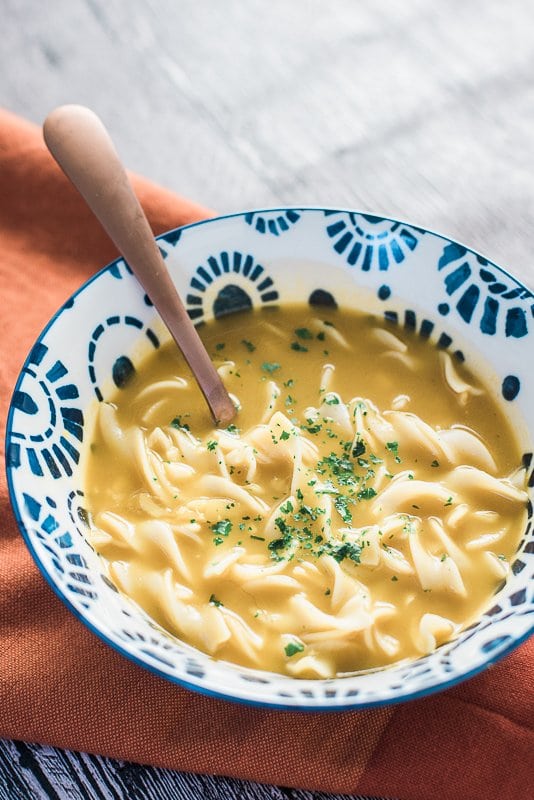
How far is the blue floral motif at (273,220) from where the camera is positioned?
412 centimetres

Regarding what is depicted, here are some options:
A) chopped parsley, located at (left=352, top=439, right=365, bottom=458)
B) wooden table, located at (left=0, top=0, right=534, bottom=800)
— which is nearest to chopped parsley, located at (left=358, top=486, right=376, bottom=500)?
chopped parsley, located at (left=352, top=439, right=365, bottom=458)

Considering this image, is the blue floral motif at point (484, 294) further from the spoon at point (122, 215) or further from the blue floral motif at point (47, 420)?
the blue floral motif at point (47, 420)

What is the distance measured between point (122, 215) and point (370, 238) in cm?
110

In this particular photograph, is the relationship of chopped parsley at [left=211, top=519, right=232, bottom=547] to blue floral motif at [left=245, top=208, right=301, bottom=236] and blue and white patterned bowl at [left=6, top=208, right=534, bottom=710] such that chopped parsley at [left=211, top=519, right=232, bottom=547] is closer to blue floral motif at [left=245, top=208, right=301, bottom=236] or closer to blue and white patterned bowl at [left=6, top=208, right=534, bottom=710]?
blue and white patterned bowl at [left=6, top=208, right=534, bottom=710]

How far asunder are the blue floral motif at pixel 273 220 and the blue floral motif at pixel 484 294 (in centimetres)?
69

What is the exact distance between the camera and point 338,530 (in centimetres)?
355

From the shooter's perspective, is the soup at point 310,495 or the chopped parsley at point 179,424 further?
the chopped parsley at point 179,424

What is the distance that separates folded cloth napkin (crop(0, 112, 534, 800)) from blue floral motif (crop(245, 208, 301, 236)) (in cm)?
180

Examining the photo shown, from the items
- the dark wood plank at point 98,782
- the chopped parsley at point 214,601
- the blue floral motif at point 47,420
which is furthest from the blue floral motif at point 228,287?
the dark wood plank at point 98,782

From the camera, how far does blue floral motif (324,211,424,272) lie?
4043 mm

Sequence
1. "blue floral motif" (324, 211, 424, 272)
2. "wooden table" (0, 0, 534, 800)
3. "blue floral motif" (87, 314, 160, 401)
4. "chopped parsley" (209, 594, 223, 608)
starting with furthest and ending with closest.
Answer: "wooden table" (0, 0, 534, 800) → "blue floral motif" (324, 211, 424, 272) → "blue floral motif" (87, 314, 160, 401) → "chopped parsley" (209, 594, 223, 608)

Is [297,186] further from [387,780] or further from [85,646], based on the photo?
[387,780]

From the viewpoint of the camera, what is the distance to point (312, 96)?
18.9 feet

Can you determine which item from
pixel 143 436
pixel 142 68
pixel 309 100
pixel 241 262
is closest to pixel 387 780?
pixel 143 436
